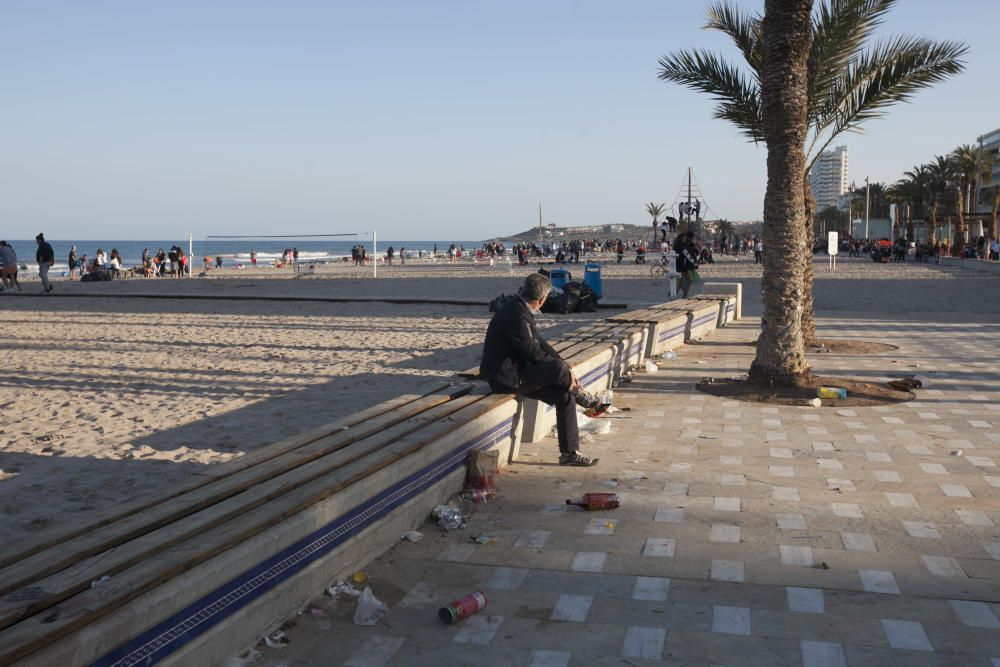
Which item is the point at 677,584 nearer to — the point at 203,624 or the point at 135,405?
the point at 203,624

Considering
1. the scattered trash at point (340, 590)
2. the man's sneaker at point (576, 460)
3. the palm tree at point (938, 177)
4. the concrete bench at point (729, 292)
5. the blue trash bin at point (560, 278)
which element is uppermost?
the palm tree at point (938, 177)

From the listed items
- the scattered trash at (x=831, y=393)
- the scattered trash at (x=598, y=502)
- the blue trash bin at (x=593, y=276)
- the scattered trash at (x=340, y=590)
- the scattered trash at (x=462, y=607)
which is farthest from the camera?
the blue trash bin at (x=593, y=276)

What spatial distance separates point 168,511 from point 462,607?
1245 millimetres

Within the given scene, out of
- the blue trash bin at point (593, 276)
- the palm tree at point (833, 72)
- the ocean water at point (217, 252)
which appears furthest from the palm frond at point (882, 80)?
the ocean water at point (217, 252)

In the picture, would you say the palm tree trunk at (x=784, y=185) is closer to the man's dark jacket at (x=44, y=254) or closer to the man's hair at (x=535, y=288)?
the man's hair at (x=535, y=288)

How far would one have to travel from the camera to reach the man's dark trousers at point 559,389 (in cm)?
596

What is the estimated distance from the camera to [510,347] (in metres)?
6.06

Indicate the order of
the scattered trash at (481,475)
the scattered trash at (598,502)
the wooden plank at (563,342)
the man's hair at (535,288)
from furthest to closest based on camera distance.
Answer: the wooden plank at (563,342), the man's hair at (535,288), the scattered trash at (481,475), the scattered trash at (598,502)

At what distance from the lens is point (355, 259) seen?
167ft

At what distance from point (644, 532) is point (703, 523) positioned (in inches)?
14.7

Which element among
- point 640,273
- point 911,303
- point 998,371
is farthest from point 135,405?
point 640,273

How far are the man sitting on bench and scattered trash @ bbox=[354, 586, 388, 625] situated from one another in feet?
8.25

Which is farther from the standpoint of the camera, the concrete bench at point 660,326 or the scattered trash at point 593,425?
the concrete bench at point 660,326

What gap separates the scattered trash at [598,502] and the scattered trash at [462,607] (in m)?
1.40
